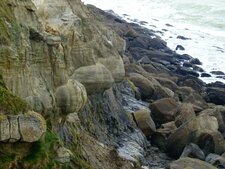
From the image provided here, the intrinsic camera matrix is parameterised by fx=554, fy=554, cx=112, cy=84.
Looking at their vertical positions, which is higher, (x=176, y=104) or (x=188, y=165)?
(x=188, y=165)

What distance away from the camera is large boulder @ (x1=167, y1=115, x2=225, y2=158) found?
2422 cm

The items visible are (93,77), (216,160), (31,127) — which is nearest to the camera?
(31,127)

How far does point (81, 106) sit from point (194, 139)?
1052cm

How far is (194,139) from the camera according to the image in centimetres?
2422

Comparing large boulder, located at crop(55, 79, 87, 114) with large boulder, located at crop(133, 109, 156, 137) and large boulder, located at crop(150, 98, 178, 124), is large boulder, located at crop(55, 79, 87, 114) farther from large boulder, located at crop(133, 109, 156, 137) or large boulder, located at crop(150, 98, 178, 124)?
large boulder, located at crop(150, 98, 178, 124)

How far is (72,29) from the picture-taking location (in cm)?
1692

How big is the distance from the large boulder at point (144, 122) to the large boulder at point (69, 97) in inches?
427

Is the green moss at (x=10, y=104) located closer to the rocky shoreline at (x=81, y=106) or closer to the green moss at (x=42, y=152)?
the rocky shoreline at (x=81, y=106)

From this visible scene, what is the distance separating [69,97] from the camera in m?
14.3

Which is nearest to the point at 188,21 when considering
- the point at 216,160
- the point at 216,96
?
the point at 216,96

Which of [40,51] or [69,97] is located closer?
[40,51]

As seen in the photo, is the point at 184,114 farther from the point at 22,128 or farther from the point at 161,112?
the point at 22,128

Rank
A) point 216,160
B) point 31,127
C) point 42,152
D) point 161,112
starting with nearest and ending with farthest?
point 31,127 < point 42,152 < point 216,160 < point 161,112

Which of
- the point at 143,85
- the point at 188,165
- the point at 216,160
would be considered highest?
the point at 188,165
